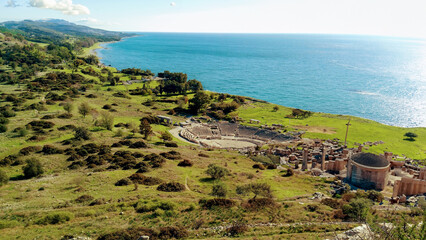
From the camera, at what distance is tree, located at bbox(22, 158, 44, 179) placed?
38.9 meters

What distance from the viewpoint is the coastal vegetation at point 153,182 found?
26188mm

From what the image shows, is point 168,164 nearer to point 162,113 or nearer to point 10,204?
point 10,204

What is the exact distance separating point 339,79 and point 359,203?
164984 millimetres

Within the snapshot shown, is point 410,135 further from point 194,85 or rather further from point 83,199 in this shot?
point 83,199

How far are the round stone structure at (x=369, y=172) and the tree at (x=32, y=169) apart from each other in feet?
179

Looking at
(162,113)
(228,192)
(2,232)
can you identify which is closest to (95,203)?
(2,232)

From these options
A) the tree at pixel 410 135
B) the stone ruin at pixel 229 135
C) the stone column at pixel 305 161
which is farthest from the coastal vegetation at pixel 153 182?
the stone ruin at pixel 229 135

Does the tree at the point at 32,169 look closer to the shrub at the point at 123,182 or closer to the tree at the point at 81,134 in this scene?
the shrub at the point at 123,182

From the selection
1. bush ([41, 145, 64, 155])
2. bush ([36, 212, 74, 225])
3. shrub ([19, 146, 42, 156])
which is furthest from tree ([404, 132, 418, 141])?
shrub ([19, 146, 42, 156])

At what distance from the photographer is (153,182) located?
39.0 metres

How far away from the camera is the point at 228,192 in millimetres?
37625

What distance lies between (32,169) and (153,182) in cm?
1878

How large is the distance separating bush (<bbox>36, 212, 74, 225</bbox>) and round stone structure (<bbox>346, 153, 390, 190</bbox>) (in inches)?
1841

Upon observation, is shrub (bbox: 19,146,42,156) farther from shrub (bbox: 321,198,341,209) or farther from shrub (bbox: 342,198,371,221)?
shrub (bbox: 342,198,371,221)
